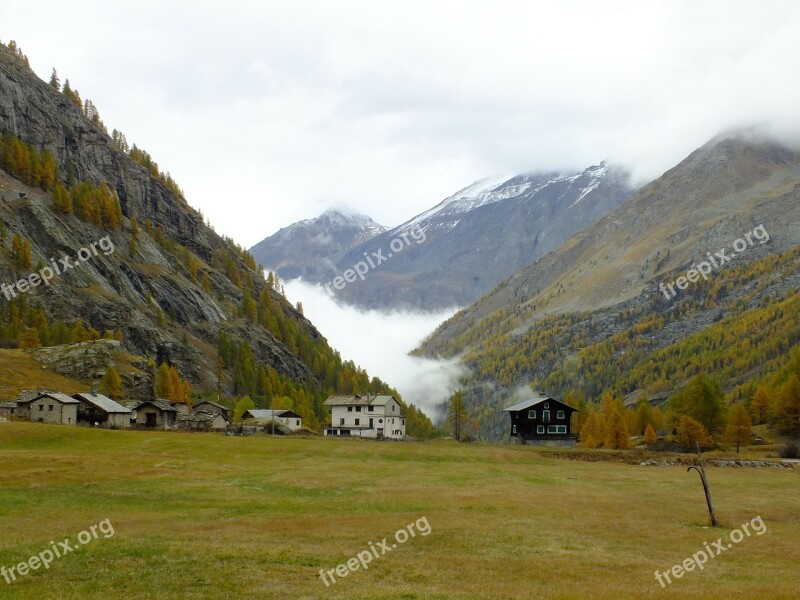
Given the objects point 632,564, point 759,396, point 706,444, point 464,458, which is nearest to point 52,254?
point 464,458

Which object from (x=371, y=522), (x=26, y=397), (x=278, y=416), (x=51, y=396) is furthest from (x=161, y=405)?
(x=371, y=522)

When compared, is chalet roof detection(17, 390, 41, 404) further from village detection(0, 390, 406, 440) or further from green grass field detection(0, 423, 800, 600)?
green grass field detection(0, 423, 800, 600)

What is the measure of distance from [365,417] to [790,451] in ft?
228

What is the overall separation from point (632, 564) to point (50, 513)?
3106 cm

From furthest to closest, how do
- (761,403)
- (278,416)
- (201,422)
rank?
(761,403)
(278,416)
(201,422)

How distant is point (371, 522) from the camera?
132 ft

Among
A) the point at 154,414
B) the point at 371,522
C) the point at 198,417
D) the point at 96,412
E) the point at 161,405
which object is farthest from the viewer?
the point at 198,417

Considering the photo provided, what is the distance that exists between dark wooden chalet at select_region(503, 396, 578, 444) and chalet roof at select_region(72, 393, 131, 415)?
61870 mm

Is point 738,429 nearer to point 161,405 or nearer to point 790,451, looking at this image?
point 790,451

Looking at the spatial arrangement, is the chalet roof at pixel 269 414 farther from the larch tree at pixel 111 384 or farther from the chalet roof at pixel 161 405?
the larch tree at pixel 111 384

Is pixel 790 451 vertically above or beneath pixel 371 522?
beneath

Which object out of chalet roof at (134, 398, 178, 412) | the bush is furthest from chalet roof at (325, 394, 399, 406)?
the bush

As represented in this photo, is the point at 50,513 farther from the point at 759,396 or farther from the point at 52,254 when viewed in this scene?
the point at 52,254

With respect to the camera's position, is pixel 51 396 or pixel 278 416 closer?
pixel 51 396
